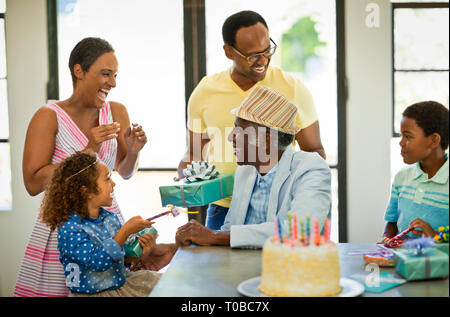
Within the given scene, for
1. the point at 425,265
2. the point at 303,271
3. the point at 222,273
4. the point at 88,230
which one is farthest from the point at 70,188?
the point at 425,265

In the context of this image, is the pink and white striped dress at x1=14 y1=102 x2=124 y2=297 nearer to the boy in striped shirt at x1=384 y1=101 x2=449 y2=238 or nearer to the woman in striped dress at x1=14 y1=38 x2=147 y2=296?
the woman in striped dress at x1=14 y1=38 x2=147 y2=296

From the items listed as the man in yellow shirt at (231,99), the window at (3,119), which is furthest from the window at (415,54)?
the window at (3,119)

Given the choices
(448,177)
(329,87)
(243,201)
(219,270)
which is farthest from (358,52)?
(219,270)

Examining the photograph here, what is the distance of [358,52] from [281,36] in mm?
540

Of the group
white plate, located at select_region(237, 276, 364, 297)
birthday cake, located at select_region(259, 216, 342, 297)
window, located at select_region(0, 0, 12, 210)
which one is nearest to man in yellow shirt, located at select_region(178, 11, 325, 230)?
white plate, located at select_region(237, 276, 364, 297)

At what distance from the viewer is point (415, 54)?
3115 mm

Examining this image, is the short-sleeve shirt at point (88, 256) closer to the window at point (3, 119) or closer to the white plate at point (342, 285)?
the white plate at point (342, 285)

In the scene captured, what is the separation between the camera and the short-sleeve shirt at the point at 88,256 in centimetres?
186

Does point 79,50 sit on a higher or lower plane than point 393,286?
higher

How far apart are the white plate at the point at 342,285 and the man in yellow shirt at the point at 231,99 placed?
951mm

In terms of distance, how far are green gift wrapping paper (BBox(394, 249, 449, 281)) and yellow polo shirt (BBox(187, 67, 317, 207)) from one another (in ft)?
3.50
